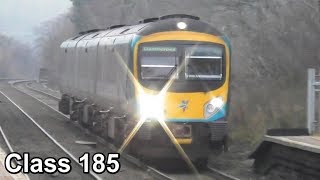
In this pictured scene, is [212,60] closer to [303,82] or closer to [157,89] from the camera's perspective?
[157,89]

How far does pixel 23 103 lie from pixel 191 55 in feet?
73.7

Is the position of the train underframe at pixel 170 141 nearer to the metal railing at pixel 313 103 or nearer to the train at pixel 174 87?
the train at pixel 174 87

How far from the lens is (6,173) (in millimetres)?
10938

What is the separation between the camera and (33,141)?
17922mm

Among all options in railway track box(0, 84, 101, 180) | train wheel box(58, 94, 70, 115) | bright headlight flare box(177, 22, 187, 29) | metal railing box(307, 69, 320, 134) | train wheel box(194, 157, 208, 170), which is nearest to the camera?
metal railing box(307, 69, 320, 134)

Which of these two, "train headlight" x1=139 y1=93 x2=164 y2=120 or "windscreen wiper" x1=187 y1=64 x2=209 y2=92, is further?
"windscreen wiper" x1=187 y1=64 x2=209 y2=92

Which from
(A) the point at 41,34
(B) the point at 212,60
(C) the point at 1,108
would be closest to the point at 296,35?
(B) the point at 212,60

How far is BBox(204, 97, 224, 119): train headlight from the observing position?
1295cm

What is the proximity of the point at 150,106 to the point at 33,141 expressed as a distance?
6.39m

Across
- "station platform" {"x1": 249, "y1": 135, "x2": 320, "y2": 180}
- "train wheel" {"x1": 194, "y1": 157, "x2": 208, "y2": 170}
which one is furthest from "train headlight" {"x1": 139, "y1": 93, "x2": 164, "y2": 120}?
"station platform" {"x1": 249, "y1": 135, "x2": 320, "y2": 180}

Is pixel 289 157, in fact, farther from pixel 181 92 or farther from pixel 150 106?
pixel 150 106

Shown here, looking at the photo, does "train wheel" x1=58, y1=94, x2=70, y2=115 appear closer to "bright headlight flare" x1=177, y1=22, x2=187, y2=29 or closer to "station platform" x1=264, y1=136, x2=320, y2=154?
"bright headlight flare" x1=177, y1=22, x2=187, y2=29

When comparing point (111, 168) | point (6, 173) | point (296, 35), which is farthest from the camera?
point (296, 35)

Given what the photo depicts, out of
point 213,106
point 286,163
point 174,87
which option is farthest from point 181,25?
point 286,163
